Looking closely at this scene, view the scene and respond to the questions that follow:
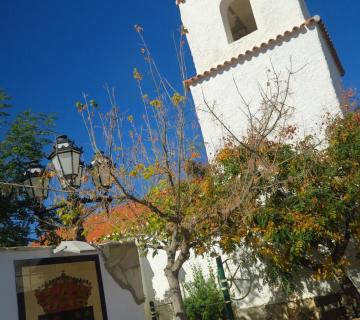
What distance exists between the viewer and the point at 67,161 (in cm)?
625

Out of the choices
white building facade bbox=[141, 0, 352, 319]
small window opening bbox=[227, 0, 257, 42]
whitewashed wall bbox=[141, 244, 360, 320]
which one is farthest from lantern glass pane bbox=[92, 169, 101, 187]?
small window opening bbox=[227, 0, 257, 42]

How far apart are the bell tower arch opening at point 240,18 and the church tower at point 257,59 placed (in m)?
0.08

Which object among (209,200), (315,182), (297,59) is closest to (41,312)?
(209,200)

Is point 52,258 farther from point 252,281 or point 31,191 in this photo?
point 252,281

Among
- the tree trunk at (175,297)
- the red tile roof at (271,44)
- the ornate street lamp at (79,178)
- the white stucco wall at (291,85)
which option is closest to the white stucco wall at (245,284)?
the white stucco wall at (291,85)

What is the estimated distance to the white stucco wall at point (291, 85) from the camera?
10781 millimetres

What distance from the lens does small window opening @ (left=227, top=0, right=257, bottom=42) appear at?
1362 cm

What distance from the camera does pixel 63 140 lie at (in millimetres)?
6434

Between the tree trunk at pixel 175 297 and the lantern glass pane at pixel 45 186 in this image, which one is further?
the lantern glass pane at pixel 45 186

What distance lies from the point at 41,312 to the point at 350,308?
23.3 ft

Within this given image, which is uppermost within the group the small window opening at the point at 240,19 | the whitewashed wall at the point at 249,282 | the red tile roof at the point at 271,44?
the small window opening at the point at 240,19

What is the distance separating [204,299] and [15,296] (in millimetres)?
6090

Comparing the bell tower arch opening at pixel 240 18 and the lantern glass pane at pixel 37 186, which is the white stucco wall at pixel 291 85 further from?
the lantern glass pane at pixel 37 186

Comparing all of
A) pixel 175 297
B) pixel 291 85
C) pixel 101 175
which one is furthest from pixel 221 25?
pixel 175 297
